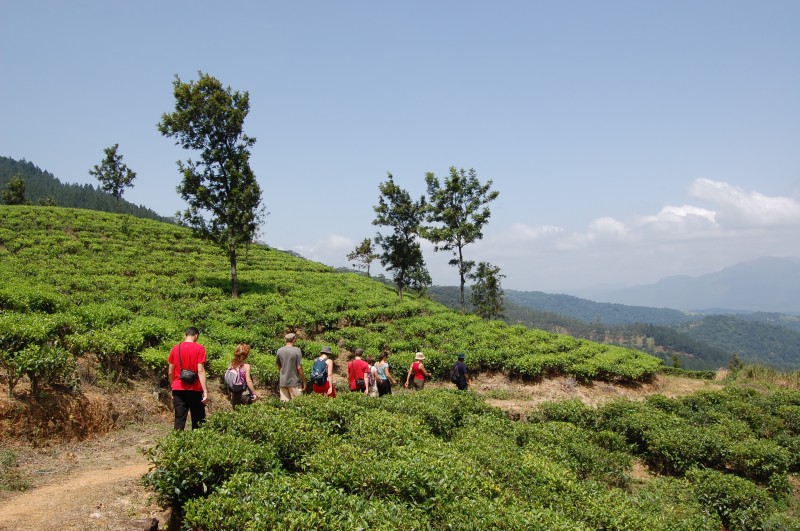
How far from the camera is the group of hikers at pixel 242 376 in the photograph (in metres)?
8.45

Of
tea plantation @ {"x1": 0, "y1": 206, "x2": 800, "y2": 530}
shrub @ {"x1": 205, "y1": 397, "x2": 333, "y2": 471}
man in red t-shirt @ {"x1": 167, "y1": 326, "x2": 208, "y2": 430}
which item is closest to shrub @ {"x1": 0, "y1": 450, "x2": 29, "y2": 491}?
tea plantation @ {"x1": 0, "y1": 206, "x2": 800, "y2": 530}

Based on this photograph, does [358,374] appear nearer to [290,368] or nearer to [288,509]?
[290,368]

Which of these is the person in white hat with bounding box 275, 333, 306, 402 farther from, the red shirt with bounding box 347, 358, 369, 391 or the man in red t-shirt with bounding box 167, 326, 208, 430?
the man in red t-shirt with bounding box 167, 326, 208, 430

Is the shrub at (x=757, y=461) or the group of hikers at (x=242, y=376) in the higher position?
the group of hikers at (x=242, y=376)

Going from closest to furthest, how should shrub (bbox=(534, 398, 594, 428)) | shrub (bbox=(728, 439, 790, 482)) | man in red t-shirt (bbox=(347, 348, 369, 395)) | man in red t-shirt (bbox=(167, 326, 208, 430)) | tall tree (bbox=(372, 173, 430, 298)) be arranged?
man in red t-shirt (bbox=(167, 326, 208, 430))
shrub (bbox=(728, 439, 790, 482))
man in red t-shirt (bbox=(347, 348, 369, 395))
shrub (bbox=(534, 398, 594, 428))
tall tree (bbox=(372, 173, 430, 298))

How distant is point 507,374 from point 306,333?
32.3 ft

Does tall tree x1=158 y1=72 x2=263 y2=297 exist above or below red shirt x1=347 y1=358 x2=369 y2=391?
above

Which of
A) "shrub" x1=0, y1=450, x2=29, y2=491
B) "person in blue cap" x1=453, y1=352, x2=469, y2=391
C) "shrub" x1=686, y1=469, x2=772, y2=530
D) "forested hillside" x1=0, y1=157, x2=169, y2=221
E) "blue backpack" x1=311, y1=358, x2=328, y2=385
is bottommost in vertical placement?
"shrub" x1=686, y1=469, x2=772, y2=530

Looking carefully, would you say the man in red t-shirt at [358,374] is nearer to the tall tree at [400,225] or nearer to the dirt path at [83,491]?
the dirt path at [83,491]

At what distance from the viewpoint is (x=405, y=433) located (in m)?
8.24

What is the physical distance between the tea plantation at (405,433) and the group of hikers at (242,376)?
0.88 m

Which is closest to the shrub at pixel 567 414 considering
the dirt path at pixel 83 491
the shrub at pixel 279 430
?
the shrub at pixel 279 430

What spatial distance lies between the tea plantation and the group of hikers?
884mm

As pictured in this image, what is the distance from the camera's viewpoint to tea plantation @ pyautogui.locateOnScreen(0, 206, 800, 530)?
5.89 metres
